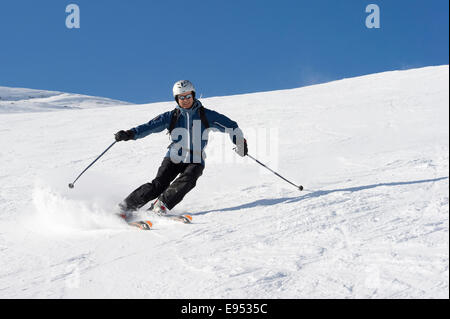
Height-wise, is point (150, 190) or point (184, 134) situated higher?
point (184, 134)

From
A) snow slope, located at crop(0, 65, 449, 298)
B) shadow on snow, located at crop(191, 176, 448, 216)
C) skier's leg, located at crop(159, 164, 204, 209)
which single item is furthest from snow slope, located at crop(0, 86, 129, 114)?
shadow on snow, located at crop(191, 176, 448, 216)

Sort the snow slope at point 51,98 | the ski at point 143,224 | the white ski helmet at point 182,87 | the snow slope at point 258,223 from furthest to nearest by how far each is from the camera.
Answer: the snow slope at point 51,98
the white ski helmet at point 182,87
the ski at point 143,224
the snow slope at point 258,223

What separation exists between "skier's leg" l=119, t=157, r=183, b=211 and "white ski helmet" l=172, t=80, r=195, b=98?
0.77 meters

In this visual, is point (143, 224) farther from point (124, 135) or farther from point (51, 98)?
point (51, 98)

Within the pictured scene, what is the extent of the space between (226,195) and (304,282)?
101 inches

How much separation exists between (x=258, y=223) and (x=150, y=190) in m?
1.32

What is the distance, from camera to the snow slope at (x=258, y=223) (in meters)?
2.53

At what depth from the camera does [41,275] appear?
2951 millimetres

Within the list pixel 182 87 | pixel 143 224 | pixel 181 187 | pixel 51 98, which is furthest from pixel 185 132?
pixel 51 98

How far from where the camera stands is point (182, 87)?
4605 millimetres

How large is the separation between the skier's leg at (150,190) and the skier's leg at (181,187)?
11cm

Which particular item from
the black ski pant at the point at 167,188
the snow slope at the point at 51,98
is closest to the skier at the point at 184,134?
the black ski pant at the point at 167,188

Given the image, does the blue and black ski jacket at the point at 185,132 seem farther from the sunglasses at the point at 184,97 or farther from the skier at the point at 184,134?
the sunglasses at the point at 184,97

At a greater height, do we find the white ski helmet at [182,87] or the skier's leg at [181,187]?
the white ski helmet at [182,87]
